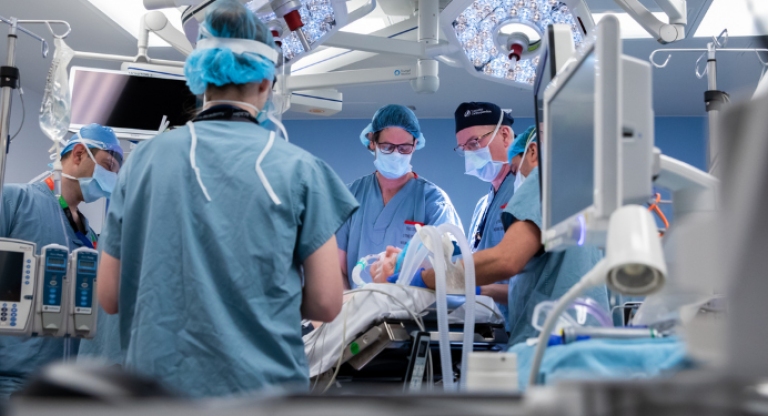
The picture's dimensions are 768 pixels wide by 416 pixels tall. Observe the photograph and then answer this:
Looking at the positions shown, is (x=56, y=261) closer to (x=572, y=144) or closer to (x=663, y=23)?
(x=572, y=144)

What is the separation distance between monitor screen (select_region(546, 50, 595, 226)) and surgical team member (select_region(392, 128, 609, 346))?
0.40 metres

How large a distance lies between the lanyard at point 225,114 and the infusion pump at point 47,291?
3.85ft

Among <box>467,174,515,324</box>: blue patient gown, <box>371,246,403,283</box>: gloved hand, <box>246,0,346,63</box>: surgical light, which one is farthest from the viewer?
<box>467,174,515,324</box>: blue patient gown

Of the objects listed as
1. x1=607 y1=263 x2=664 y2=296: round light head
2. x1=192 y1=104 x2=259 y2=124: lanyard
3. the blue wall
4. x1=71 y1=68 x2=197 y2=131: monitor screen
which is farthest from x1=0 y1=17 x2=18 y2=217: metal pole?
the blue wall

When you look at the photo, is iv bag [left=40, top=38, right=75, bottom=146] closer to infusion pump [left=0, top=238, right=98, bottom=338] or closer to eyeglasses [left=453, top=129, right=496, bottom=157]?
infusion pump [left=0, top=238, right=98, bottom=338]

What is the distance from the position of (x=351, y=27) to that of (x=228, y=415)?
405 cm

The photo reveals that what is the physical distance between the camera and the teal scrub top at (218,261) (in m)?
1.31

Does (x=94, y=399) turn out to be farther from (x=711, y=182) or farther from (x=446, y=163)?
(x=446, y=163)

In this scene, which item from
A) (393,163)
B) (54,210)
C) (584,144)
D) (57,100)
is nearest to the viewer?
(584,144)

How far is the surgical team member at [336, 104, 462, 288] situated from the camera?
3.16m

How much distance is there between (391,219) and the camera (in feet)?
10.6

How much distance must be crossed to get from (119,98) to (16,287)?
116 cm

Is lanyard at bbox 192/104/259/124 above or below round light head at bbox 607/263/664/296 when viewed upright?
above

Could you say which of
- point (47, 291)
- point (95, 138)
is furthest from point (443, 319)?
point (95, 138)
